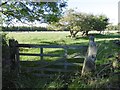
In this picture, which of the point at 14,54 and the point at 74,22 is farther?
the point at 74,22

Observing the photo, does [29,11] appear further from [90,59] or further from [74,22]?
[74,22]

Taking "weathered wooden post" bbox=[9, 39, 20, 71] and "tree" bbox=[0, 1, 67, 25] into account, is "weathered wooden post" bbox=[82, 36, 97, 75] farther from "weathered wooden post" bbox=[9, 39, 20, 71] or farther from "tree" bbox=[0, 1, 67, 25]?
"tree" bbox=[0, 1, 67, 25]

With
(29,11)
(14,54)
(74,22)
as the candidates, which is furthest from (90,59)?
(74,22)

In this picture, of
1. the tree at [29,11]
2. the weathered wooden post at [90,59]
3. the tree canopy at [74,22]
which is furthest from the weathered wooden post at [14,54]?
the tree canopy at [74,22]

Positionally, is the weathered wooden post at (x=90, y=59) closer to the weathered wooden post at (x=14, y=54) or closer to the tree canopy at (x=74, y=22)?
the weathered wooden post at (x=14, y=54)

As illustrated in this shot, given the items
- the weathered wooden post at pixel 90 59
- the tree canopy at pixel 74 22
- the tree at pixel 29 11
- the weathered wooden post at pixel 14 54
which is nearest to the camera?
the weathered wooden post at pixel 90 59

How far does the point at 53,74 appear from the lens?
8531 millimetres

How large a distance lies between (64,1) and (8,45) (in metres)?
6.00

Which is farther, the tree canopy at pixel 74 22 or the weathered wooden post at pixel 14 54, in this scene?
the tree canopy at pixel 74 22

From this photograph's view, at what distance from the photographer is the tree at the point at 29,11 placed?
13070mm

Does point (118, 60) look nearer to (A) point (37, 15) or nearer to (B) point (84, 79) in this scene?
(B) point (84, 79)

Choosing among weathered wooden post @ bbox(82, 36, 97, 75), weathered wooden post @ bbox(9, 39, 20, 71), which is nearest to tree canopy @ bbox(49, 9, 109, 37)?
Result: weathered wooden post @ bbox(9, 39, 20, 71)

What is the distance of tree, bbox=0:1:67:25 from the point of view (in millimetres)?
13070

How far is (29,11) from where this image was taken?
43.6ft
